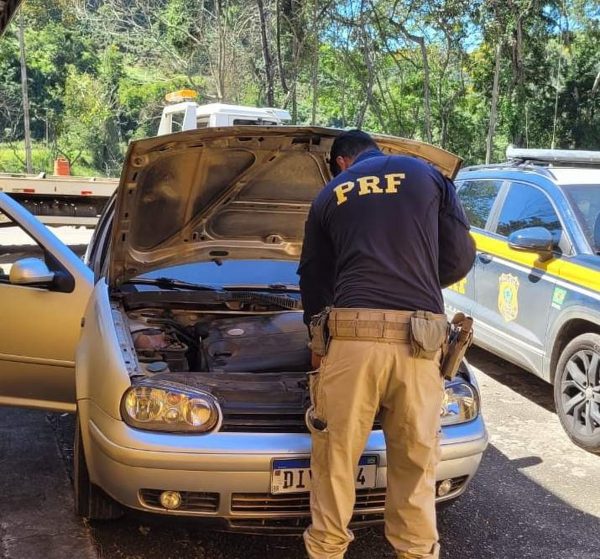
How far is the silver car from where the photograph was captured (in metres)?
2.59

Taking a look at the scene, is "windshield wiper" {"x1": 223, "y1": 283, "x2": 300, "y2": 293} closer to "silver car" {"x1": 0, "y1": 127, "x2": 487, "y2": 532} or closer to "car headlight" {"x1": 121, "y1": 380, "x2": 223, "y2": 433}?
"silver car" {"x1": 0, "y1": 127, "x2": 487, "y2": 532}

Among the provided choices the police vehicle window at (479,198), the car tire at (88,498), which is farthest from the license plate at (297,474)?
the police vehicle window at (479,198)

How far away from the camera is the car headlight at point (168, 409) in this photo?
2.63 meters

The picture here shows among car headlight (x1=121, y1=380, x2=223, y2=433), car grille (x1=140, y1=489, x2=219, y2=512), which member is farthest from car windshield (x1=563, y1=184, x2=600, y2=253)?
car grille (x1=140, y1=489, x2=219, y2=512)

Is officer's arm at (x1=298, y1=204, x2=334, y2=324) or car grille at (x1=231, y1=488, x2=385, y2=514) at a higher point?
officer's arm at (x1=298, y1=204, x2=334, y2=324)

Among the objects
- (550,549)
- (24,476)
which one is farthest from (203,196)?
(550,549)

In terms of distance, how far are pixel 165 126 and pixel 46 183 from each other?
2538 millimetres

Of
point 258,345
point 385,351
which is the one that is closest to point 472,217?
point 258,345

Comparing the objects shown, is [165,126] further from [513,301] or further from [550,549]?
[550,549]

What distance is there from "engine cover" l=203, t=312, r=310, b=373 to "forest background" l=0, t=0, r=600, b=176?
1502cm

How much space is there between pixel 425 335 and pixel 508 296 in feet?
10.2

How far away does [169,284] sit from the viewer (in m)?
3.95

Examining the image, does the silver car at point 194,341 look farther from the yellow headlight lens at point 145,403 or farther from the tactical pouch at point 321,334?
the tactical pouch at point 321,334

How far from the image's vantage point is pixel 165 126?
41.9 ft
